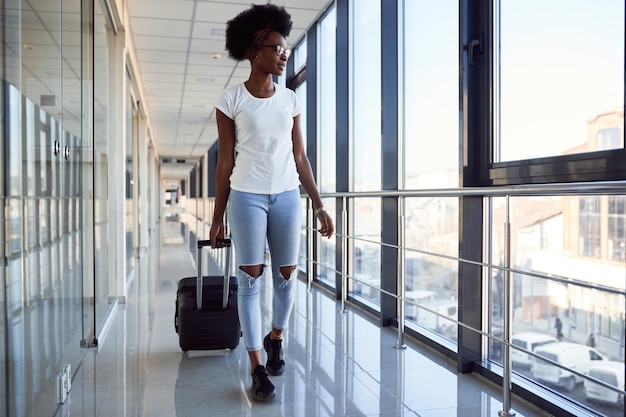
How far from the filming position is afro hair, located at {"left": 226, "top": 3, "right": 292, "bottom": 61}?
1.74m

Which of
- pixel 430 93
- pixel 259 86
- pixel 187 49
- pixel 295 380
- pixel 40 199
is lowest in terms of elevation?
pixel 295 380

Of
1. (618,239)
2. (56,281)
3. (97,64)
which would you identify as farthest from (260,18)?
(97,64)

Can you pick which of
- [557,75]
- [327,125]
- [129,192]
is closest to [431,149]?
[557,75]

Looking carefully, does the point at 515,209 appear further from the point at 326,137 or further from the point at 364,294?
the point at 326,137

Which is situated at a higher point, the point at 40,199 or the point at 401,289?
the point at 40,199

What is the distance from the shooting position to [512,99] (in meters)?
1.96

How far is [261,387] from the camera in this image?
1.74 meters

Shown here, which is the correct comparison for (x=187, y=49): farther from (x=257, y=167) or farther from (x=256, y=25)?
(x=257, y=167)

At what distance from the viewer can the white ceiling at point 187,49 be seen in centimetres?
385

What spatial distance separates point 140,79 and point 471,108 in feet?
14.9

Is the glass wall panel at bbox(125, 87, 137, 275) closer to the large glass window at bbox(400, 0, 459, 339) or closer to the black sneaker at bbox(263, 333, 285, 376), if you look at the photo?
the large glass window at bbox(400, 0, 459, 339)

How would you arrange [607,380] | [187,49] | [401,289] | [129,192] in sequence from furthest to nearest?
1. [187,49]
2. [129,192]
3. [401,289]
4. [607,380]

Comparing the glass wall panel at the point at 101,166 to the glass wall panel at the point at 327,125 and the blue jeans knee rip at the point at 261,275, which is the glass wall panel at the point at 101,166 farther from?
the glass wall panel at the point at 327,125

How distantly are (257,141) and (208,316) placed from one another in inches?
32.5
